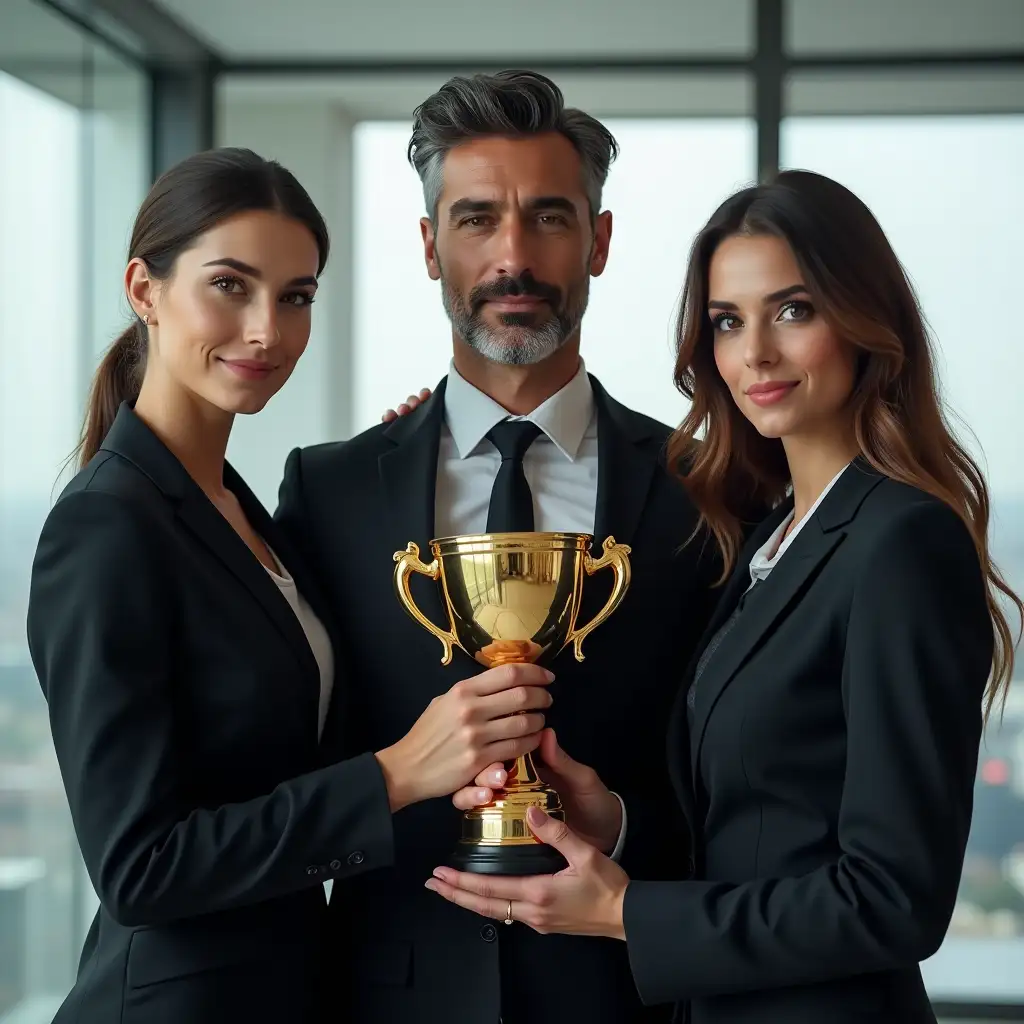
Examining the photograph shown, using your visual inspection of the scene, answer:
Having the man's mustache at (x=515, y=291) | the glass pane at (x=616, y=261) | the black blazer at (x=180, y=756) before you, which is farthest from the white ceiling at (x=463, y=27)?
the black blazer at (x=180, y=756)

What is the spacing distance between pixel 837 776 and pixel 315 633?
0.80 meters

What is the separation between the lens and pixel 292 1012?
1898 millimetres

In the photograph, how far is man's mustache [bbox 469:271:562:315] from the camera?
2.25 meters

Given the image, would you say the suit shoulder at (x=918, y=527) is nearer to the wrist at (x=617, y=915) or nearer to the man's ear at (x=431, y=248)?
the wrist at (x=617, y=915)

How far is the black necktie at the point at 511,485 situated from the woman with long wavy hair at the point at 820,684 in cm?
35

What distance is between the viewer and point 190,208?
6.31 feet

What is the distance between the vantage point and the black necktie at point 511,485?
2168 mm

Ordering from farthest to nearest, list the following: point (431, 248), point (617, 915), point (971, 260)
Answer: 1. point (971, 260)
2. point (431, 248)
3. point (617, 915)

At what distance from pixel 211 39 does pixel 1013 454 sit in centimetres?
281

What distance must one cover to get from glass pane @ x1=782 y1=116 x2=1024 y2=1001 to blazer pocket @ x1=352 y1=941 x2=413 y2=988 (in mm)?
2797

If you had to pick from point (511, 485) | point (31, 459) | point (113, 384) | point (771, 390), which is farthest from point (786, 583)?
A: point (31, 459)

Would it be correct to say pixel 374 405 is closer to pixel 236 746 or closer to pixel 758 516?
pixel 758 516

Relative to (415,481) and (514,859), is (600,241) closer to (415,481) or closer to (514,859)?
(415,481)

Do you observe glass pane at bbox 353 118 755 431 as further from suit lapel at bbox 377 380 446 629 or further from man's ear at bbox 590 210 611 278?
suit lapel at bbox 377 380 446 629
